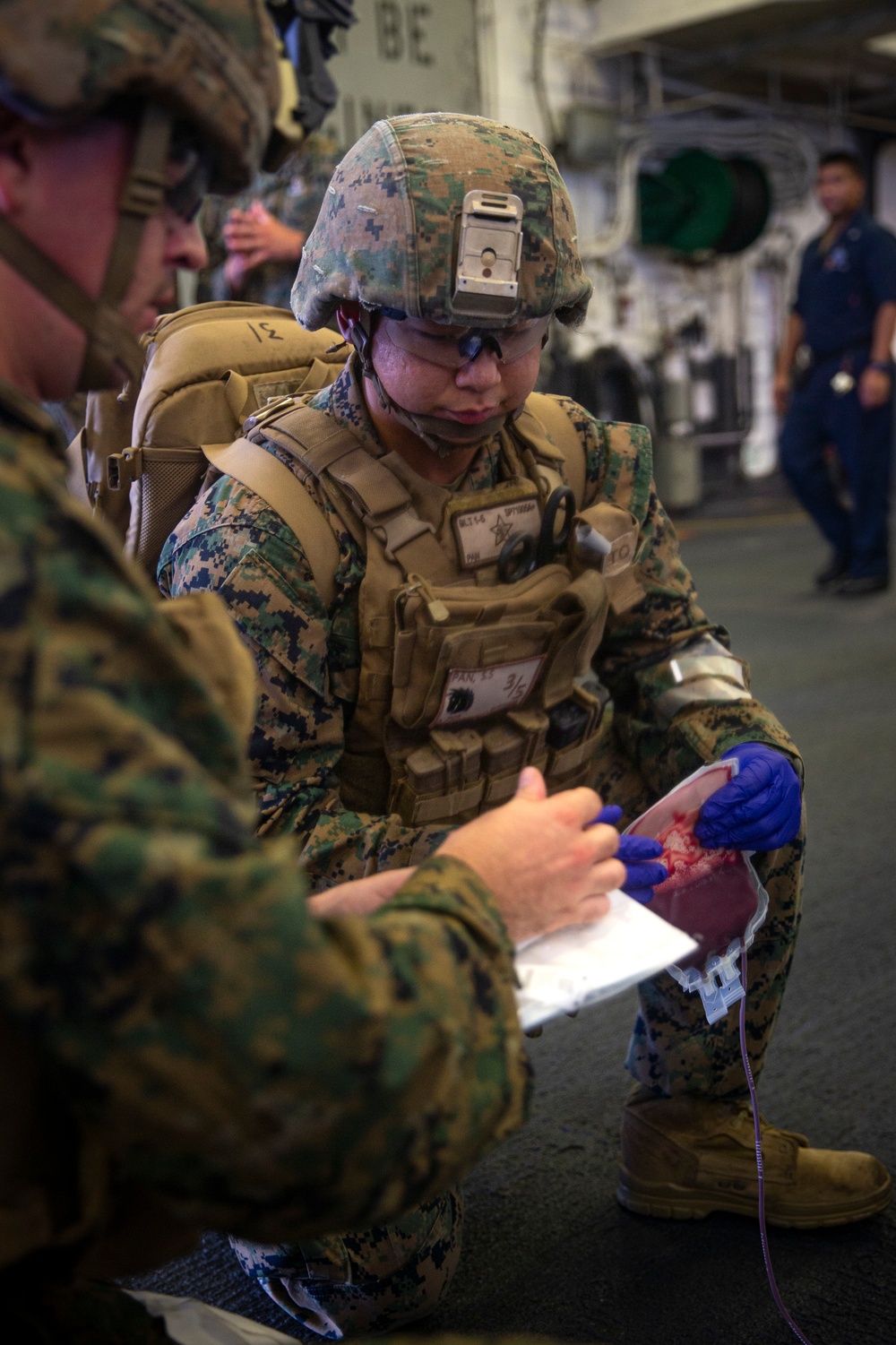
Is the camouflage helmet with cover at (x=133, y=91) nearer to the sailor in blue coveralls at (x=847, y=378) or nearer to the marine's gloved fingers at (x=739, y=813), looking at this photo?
the marine's gloved fingers at (x=739, y=813)

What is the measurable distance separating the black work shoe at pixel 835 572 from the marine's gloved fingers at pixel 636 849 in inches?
222

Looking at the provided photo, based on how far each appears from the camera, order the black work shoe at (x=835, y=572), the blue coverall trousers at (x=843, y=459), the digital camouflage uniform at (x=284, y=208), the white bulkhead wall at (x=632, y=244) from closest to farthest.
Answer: the digital camouflage uniform at (x=284, y=208) < the blue coverall trousers at (x=843, y=459) < the black work shoe at (x=835, y=572) < the white bulkhead wall at (x=632, y=244)

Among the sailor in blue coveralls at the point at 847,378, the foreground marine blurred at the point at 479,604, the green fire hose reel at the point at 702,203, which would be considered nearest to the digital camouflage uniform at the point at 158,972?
the foreground marine blurred at the point at 479,604

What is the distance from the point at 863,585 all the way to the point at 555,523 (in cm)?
503

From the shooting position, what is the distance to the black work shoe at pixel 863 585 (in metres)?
6.33

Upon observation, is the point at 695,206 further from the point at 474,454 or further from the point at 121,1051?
the point at 121,1051

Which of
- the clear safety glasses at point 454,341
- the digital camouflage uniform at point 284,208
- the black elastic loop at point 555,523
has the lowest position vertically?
the black elastic loop at point 555,523

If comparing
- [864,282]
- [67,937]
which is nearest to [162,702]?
[67,937]

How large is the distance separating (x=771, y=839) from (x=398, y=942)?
2.77 feet

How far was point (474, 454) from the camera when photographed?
5.45ft

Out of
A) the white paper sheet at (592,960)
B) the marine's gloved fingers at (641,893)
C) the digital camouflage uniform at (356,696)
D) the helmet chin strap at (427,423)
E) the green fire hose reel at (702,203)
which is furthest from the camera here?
the green fire hose reel at (702,203)

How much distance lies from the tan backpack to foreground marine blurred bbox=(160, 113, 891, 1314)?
16 centimetres

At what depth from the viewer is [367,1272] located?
146 cm

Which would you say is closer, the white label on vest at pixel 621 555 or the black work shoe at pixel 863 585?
the white label on vest at pixel 621 555
